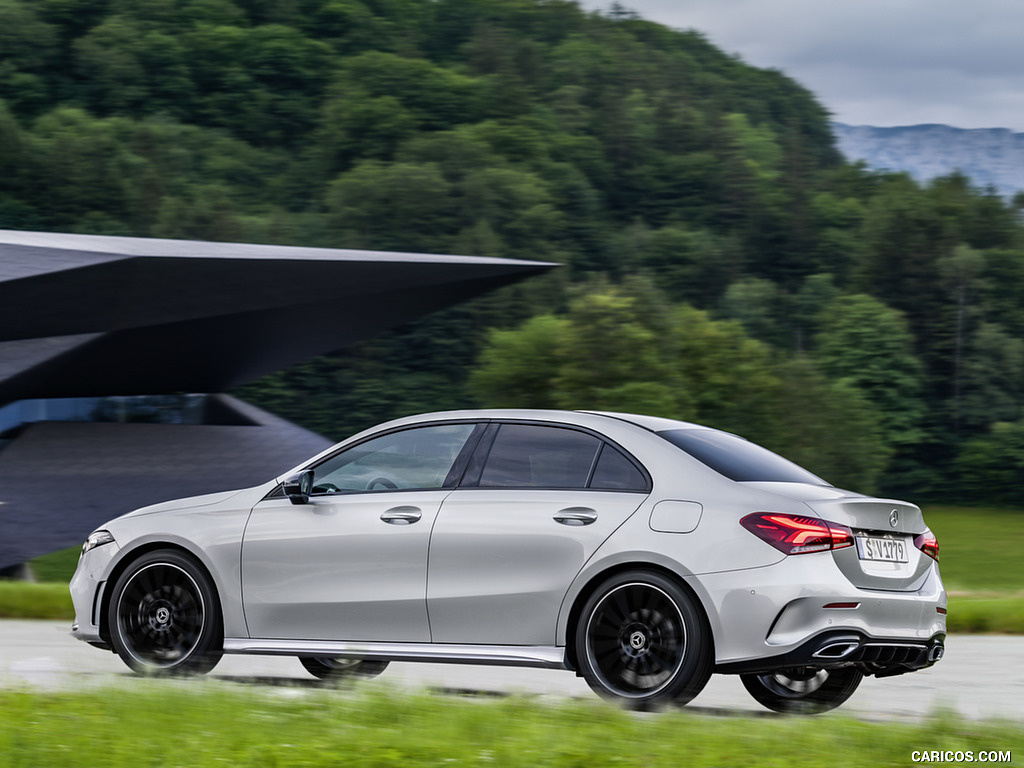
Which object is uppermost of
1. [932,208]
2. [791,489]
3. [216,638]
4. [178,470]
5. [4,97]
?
[4,97]

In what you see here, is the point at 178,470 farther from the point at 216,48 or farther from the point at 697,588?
the point at 216,48

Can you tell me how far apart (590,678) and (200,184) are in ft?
311

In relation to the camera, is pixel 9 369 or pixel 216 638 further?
pixel 9 369

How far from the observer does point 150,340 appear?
25.1 metres

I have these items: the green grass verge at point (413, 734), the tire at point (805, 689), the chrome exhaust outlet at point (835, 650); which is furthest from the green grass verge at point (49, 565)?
the chrome exhaust outlet at point (835, 650)

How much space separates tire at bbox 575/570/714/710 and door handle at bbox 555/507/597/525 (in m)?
0.31

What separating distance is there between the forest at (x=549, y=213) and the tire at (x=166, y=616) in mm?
53970

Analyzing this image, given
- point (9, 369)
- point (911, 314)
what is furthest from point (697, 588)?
point (911, 314)

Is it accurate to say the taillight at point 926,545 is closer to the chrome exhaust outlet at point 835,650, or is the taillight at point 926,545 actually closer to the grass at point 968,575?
the chrome exhaust outlet at point 835,650

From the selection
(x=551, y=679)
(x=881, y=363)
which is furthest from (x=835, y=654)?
(x=881, y=363)

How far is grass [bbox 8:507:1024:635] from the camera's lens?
11.2 meters

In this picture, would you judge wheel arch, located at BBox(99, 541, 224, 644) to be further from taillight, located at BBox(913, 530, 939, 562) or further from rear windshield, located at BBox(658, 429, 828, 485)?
taillight, located at BBox(913, 530, 939, 562)

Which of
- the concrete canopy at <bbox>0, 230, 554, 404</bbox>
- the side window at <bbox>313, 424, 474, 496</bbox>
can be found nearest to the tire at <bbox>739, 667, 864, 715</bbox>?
the side window at <bbox>313, 424, 474, 496</bbox>

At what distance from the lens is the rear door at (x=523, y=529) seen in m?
6.34
